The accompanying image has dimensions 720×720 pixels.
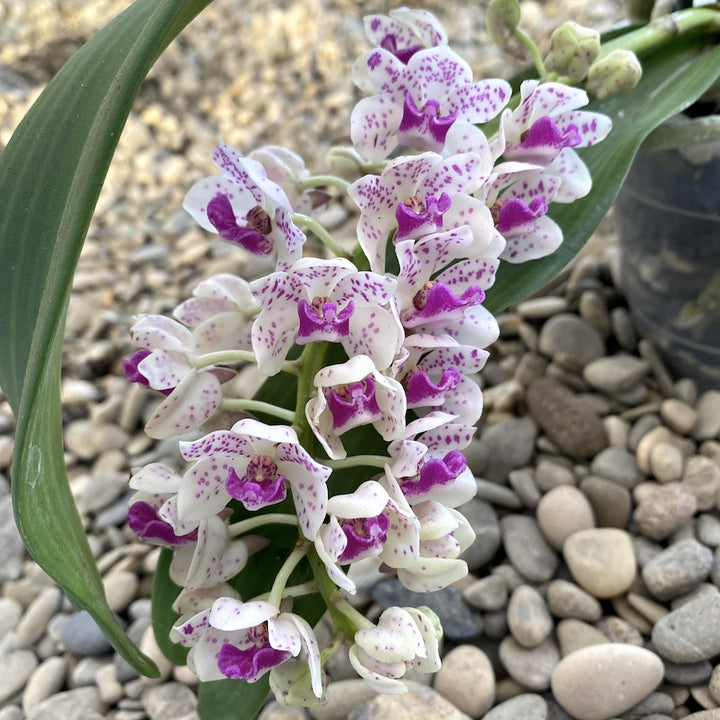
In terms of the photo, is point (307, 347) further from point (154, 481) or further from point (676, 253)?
point (676, 253)

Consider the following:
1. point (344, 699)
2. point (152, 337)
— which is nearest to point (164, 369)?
point (152, 337)

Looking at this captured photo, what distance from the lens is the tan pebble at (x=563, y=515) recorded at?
772 millimetres

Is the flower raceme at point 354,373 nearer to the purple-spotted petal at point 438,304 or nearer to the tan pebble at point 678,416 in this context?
the purple-spotted petal at point 438,304

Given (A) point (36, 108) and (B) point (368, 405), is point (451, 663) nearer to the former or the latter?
(B) point (368, 405)

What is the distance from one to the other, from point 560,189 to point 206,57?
1.44 m

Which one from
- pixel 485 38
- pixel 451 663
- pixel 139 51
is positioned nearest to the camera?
pixel 139 51

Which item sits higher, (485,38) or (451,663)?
(485,38)

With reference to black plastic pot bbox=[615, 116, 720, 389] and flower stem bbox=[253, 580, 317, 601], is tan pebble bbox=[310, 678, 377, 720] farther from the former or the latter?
black plastic pot bbox=[615, 116, 720, 389]

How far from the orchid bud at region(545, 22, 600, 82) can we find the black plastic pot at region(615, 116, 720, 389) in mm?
173

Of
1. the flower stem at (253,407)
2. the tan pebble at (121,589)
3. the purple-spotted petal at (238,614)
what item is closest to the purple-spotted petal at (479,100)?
the flower stem at (253,407)

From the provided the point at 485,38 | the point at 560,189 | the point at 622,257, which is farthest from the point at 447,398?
the point at 485,38

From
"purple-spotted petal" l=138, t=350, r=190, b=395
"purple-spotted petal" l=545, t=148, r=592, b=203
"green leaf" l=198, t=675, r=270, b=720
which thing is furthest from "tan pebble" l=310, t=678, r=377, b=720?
"purple-spotted petal" l=545, t=148, r=592, b=203

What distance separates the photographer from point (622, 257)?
3.16 feet

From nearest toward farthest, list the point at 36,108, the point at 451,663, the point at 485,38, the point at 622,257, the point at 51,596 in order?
the point at 36,108 → the point at 451,663 → the point at 51,596 → the point at 622,257 → the point at 485,38
